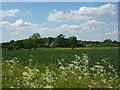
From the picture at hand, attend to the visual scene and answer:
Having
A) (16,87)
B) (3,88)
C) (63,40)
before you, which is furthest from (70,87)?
(63,40)

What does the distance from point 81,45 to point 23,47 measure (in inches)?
1234

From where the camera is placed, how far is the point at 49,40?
280ft

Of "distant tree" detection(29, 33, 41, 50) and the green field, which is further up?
"distant tree" detection(29, 33, 41, 50)

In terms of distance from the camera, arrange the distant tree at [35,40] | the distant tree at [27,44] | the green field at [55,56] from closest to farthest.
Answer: the green field at [55,56], the distant tree at [27,44], the distant tree at [35,40]

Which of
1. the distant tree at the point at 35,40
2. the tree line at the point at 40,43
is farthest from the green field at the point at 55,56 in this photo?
the distant tree at the point at 35,40

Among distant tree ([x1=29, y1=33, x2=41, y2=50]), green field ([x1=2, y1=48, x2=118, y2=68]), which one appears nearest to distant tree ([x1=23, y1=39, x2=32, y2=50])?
distant tree ([x1=29, y1=33, x2=41, y2=50])

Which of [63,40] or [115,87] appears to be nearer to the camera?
[115,87]

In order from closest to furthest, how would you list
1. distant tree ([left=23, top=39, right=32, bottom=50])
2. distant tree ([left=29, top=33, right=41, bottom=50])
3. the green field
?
the green field → distant tree ([left=23, top=39, right=32, bottom=50]) → distant tree ([left=29, top=33, right=41, bottom=50])

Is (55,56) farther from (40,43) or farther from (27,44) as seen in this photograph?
(40,43)

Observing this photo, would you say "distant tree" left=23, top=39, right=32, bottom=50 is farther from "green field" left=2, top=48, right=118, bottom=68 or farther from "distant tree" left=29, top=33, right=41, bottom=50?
"green field" left=2, top=48, right=118, bottom=68

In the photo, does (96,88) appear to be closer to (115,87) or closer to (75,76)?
(115,87)

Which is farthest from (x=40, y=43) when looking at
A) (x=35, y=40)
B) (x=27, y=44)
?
(x=27, y=44)

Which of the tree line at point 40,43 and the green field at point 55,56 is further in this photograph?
the tree line at point 40,43

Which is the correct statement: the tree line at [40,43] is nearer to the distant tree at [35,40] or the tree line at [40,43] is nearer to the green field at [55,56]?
the distant tree at [35,40]
